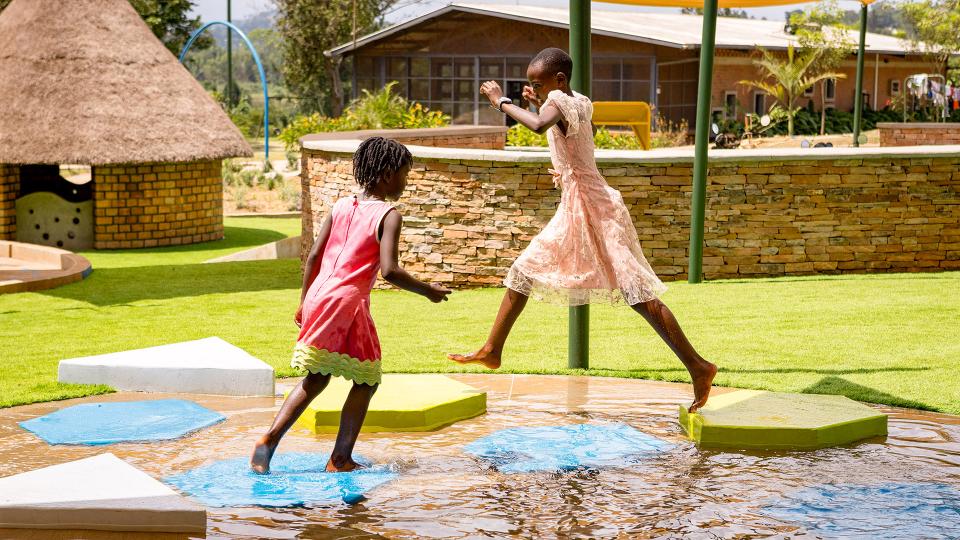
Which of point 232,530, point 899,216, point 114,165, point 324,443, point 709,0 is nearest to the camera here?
point 232,530

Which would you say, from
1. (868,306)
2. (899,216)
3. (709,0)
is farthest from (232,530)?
(899,216)

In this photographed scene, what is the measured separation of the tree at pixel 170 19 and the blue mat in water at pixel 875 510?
4004cm

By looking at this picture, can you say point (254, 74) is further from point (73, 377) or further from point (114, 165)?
point (73, 377)

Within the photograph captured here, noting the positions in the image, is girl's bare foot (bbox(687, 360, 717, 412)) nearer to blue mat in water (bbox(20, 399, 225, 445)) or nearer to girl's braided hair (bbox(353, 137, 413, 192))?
girl's braided hair (bbox(353, 137, 413, 192))

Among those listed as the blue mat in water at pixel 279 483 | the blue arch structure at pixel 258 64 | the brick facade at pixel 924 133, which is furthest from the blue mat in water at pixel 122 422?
the blue arch structure at pixel 258 64

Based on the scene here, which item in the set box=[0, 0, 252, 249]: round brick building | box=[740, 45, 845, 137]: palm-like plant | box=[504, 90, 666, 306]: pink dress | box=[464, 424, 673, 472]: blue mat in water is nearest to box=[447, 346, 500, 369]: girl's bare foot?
box=[504, 90, 666, 306]: pink dress

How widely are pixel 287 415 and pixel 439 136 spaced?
11909 mm

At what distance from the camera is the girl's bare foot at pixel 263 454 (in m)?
5.21

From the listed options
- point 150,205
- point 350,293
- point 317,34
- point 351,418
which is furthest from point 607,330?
point 317,34

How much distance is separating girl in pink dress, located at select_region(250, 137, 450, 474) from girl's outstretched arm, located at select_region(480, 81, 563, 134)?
3.10ft

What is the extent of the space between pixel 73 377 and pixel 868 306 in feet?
20.5

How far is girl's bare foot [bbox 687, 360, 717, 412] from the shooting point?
6.16 metres

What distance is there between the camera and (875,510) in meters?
4.81

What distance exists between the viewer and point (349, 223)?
5.23 metres
